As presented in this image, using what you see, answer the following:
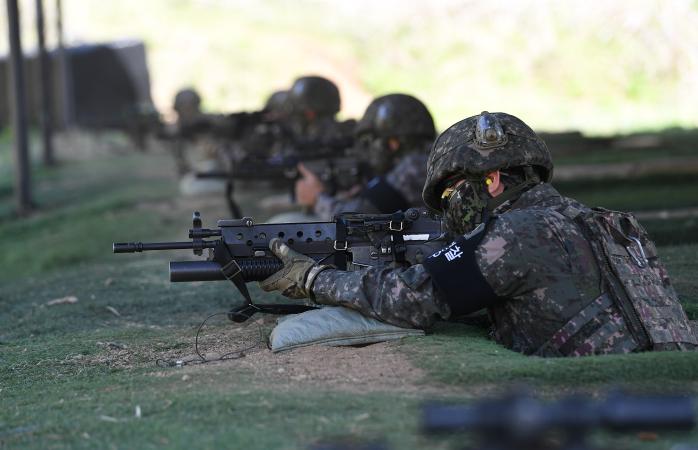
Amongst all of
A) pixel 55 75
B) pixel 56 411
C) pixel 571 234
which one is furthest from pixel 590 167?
pixel 55 75

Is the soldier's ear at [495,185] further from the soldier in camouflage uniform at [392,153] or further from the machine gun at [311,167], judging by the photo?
the machine gun at [311,167]

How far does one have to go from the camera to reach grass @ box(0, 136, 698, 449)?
3598 millimetres

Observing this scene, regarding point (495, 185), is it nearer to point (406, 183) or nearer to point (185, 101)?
point (406, 183)

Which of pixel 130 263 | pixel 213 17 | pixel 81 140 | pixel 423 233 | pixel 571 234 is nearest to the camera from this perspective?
pixel 571 234

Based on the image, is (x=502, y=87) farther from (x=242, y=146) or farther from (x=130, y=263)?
(x=130, y=263)

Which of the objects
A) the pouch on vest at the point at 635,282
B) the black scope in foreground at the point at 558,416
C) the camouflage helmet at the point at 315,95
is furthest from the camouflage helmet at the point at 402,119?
the black scope in foreground at the point at 558,416

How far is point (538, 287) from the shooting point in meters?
4.46

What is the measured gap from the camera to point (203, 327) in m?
6.06

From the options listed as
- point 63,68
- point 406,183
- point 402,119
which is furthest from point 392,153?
point 63,68

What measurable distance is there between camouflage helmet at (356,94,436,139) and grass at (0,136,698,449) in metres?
1.77

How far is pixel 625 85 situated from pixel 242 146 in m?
16.2

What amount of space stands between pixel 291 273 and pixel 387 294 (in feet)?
1.84

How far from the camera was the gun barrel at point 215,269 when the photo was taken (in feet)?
16.4

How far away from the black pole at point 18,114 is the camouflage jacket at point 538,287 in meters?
10.1
